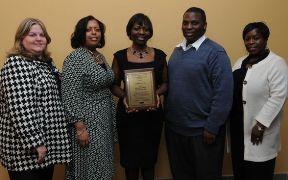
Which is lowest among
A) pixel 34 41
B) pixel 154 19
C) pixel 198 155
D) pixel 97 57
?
pixel 198 155

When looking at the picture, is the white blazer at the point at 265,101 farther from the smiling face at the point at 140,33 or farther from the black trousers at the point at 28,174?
the black trousers at the point at 28,174

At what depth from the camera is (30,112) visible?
72.6 inches

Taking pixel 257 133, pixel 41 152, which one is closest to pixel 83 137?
pixel 41 152

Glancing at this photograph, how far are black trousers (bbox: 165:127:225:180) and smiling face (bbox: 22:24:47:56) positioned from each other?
1.14m

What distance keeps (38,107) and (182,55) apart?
42.1 inches

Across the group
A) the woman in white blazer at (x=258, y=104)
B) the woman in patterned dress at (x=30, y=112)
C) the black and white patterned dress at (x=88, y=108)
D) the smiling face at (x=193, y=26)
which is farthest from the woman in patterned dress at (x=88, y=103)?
the woman in white blazer at (x=258, y=104)

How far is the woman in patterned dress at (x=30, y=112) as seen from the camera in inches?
71.7

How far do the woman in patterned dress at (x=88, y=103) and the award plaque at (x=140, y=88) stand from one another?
15cm

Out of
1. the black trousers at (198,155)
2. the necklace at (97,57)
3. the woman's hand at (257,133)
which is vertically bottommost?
the black trousers at (198,155)

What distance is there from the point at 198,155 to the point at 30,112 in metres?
1.19

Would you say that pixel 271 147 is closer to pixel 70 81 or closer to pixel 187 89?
pixel 187 89

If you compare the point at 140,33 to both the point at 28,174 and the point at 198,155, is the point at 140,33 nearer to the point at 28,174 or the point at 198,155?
the point at 198,155

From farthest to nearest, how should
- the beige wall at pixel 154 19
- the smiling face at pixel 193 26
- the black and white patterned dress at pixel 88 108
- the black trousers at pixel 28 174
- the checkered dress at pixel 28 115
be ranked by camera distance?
the beige wall at pixel 154 19, the smiling face at pixel 193 26, the black and white patterned dress at pixel 88 108, the black trousers at pixel 28 174, the checkered dress at pixel 28 115

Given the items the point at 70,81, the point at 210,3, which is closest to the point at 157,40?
the point at 210,3
